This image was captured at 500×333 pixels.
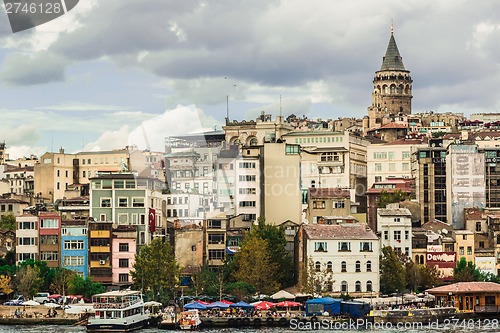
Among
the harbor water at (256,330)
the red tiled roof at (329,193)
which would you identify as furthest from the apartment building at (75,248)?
the red tiled roof at (329,193)

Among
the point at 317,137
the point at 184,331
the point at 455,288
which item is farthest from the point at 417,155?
the point at 184,331

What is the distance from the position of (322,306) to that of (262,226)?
18770 mm

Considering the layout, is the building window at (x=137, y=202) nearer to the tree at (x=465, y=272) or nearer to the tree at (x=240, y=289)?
the tree at (x=240, y=289)

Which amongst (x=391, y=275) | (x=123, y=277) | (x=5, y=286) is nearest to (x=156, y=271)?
(x=123, y=277)

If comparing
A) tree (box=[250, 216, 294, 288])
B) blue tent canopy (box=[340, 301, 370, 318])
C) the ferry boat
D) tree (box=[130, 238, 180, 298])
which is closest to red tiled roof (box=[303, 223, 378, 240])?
tree (box=[250, 216, 294, 288])

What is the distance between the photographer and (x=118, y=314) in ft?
265

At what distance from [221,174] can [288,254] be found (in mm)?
19618

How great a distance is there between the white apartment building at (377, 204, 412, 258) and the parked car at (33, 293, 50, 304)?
100ft

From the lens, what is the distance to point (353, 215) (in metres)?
112

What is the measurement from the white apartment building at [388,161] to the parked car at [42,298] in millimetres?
63947

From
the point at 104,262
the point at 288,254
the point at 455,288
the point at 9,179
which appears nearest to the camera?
the point at 455,288

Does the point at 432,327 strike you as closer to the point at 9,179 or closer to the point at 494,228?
the point at 494,228

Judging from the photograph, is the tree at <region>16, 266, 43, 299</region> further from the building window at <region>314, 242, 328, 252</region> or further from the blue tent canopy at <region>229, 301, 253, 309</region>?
the building window at <region>314, 242, 328, 252</region>

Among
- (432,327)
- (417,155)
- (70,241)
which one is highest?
(417,155)
